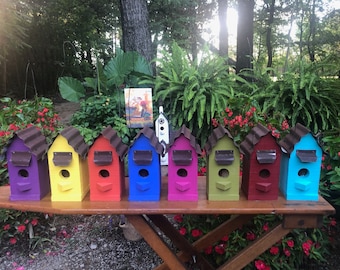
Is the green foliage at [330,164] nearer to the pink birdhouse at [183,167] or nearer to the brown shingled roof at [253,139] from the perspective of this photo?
the brown shingled roof at [253,139]

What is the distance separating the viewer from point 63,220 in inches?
129

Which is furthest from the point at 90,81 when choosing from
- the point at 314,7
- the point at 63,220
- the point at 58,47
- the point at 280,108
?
the point at 314,7

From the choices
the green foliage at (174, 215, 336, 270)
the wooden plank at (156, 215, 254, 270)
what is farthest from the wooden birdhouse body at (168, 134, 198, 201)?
the green foliage at (174, 215, 336, 270)

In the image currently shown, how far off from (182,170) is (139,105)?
2.01m

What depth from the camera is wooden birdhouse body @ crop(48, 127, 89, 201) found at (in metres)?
1.56

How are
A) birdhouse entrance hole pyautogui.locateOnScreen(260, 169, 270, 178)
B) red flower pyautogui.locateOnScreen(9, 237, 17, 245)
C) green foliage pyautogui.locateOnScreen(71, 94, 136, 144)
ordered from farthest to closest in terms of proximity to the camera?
1. green foliage pyautogui.locateOnScreen(71, 94, 136, 144)
2. red flower pyautogui.locateOnScreen(9, 237, 17, 245)
3. birdhouse entrance hole pyautogui.locateOnScreen(260, 169, 270, 178)

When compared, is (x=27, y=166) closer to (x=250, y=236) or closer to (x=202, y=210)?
(x=202, y=210)

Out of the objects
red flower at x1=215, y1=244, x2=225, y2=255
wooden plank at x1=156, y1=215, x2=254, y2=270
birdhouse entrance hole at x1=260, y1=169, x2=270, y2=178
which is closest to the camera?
birdhouse entrance hole at x1=260, y1=169, x2=270, y2=178

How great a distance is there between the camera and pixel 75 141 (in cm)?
158

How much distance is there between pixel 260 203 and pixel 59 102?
8196 mm

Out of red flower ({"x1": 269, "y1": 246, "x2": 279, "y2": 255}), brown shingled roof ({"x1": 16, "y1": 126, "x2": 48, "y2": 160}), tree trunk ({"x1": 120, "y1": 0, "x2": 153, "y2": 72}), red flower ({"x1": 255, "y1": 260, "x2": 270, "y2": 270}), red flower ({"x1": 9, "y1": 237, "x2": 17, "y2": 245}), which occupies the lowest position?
red flower ({"x1": 9, "y1": 237, "x2": 17, "y2": 245})

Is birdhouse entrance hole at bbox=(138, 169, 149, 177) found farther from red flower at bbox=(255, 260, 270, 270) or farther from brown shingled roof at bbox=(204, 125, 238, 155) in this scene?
red flower at bbox=(255, 260, 270, 270)

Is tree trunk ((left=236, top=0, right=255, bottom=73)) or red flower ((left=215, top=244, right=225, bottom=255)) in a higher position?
tree trunk ((left=236, top=0, right=255, bottom=73))

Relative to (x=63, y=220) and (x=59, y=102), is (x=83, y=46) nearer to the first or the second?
(x=59, y=102)
